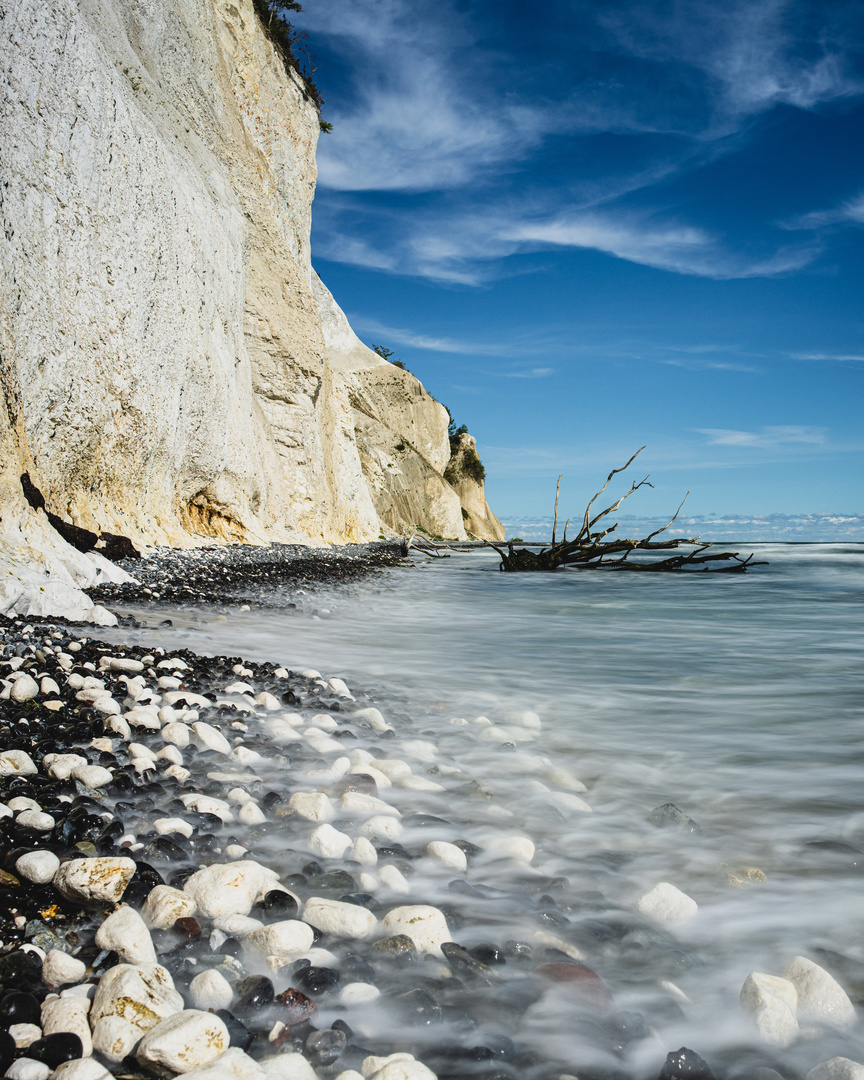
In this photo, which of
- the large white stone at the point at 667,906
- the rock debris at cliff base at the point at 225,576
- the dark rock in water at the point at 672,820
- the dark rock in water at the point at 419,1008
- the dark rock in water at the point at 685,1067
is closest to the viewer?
the dark rock in water at the point at 685,1067

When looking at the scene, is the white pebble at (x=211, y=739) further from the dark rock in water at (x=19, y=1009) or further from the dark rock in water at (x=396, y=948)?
the dark rock in water at (x=19, y=1009)

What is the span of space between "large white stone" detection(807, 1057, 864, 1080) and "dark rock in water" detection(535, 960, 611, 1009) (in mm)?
452

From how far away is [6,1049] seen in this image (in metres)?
1.21

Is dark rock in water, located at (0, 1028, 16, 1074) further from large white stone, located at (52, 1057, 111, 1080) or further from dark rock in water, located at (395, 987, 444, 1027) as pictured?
dark rock in water, located at (395, 987, 444, 1027)

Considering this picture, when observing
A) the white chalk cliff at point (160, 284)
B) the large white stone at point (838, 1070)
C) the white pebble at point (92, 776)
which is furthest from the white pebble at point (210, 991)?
the white chalk cliff at point (160, 284)

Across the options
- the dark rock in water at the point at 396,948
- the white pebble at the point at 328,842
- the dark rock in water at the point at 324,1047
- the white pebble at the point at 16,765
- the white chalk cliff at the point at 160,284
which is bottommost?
the dark rock in water at the point at 324,1047

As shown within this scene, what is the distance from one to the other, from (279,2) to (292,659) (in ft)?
90.3

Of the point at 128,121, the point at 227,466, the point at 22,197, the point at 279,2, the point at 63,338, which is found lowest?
the point at 227,466

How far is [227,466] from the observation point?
1730cm

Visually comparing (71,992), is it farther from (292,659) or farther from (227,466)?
(227,466)

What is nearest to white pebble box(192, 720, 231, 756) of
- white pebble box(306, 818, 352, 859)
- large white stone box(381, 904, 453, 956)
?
white pebble box(306, 818, 352, 859)

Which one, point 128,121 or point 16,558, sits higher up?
point 128,121

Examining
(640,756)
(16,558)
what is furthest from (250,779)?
(16,558)

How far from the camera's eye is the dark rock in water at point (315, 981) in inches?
61.4
